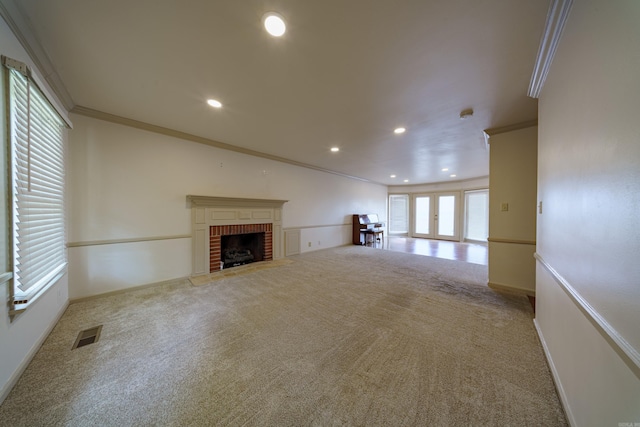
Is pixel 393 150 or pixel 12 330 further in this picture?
pixel 393 150

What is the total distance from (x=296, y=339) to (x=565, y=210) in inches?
84.5

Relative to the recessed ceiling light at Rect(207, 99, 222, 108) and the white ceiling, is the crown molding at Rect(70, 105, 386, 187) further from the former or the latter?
the recessed ceiling light at Rect(207, 99, 222, 108)

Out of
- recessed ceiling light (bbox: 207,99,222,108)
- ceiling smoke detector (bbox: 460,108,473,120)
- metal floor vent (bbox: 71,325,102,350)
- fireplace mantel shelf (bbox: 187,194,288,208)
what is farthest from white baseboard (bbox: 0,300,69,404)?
ceiling smoke detector (bbox: 460,108,473,120)

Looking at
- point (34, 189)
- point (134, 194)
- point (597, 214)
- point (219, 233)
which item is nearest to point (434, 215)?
point (219, 233)

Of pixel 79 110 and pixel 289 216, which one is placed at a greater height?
pixel 79 110

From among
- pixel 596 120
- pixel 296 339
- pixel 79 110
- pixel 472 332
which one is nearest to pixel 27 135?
pixel 79 110

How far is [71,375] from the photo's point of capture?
145 centimetres

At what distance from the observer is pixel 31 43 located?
5.07ft

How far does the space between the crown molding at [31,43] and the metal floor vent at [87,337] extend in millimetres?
2380

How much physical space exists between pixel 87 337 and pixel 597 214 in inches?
144

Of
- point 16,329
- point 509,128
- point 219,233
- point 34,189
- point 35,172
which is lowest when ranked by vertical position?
point 16,329

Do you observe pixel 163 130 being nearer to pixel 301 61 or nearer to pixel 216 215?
pixel 216 215

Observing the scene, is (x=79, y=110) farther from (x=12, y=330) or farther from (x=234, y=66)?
(x=12, y=330)

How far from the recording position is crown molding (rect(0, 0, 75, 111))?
1.30 metres
